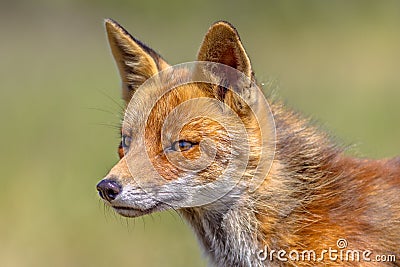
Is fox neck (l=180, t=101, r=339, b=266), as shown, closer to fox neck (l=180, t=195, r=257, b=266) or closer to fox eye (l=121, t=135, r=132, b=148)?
fox neck (l=180, t=195, r=257, b=266)

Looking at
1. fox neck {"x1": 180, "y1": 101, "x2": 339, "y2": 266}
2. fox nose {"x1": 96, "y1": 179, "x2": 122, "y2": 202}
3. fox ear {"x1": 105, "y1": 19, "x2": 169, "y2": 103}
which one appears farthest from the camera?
fox ear {"x1": 105, "y1": 19, "x2": 169, "y2": 103}

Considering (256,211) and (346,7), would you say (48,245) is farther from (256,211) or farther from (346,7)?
(346,7)

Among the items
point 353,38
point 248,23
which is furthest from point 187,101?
point 248,23

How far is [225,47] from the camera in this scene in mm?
5328

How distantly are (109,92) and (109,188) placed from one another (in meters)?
11.6

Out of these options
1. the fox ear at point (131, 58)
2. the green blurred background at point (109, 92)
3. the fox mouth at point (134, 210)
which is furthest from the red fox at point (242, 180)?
the green blurred background at point (109, 92)

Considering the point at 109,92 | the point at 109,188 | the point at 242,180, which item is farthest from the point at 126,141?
the point at 109,92

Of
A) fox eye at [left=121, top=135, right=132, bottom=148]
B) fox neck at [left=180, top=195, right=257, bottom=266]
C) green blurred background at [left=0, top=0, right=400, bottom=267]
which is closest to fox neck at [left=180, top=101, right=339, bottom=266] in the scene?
fox neck at [left=180, top=195, right=257, bottom=266]

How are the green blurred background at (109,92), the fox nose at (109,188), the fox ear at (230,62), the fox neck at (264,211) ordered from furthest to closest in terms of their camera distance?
the green blurred background at (109,92) → the fox neck at (264,211) → the fox ear at (230,62) → the fox nose at (109,188)

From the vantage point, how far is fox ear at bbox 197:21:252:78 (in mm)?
5261

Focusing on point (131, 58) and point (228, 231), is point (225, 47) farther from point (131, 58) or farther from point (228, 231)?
point (228, 231)

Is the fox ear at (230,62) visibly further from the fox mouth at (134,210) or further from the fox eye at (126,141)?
the fox mouth at (134,210)

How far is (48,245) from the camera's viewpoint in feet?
30.9

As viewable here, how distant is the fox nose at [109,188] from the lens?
516 cm
